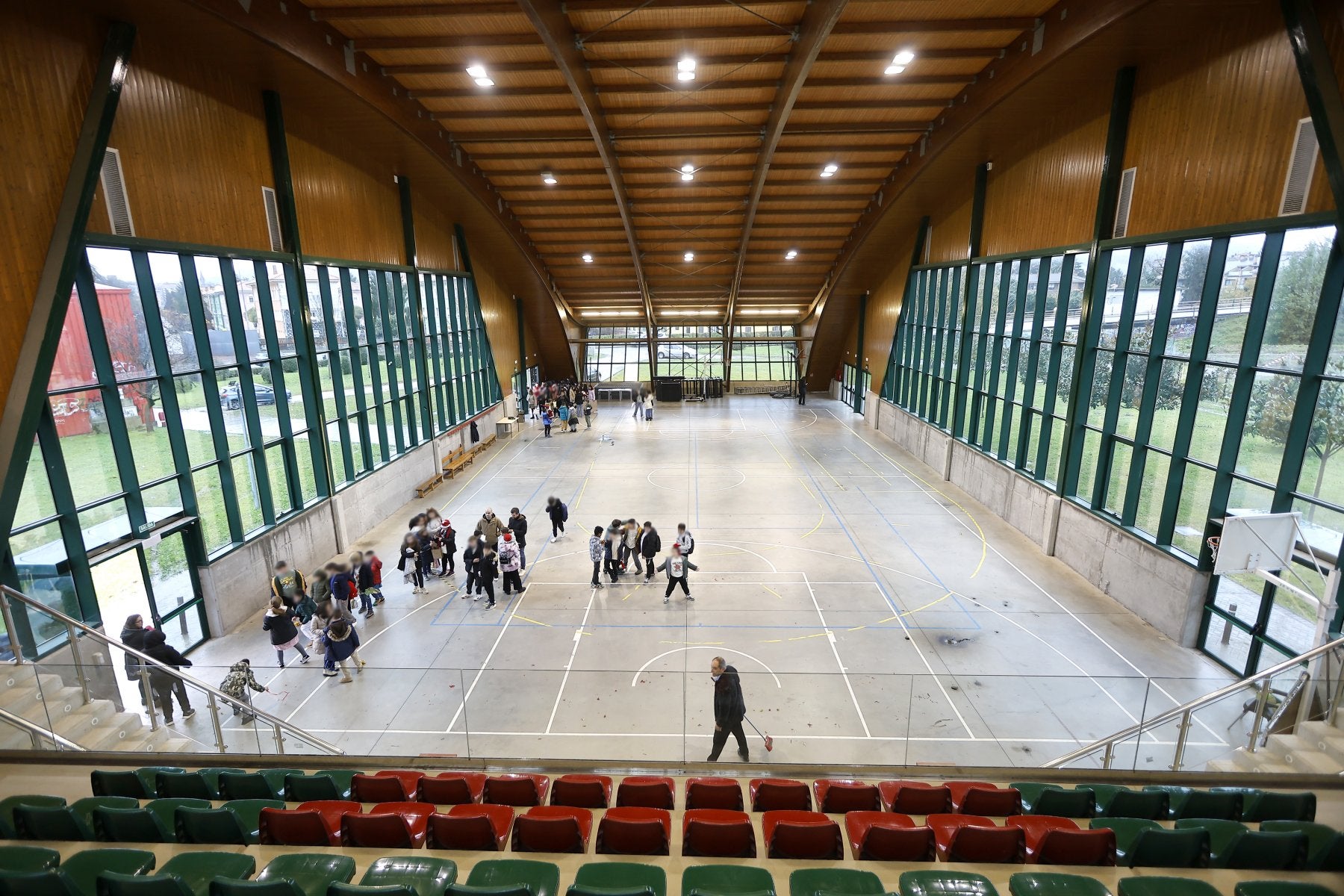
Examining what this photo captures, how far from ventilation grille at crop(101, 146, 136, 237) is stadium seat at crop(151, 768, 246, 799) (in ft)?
30.1

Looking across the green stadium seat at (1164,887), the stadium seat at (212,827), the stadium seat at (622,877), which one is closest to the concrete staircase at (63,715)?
the stadium seat at (212,827)

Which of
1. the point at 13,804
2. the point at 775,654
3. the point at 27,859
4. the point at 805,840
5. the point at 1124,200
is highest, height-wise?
the point at 1124,200

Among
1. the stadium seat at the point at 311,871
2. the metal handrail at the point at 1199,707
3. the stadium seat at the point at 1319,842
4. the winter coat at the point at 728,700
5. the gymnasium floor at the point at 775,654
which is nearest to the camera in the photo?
the stadium seat at the point at 311,871

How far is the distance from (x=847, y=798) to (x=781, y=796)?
0.68 meters

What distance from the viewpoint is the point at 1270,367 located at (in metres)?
11.2

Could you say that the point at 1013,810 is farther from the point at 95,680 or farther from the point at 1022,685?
the point at 95,680

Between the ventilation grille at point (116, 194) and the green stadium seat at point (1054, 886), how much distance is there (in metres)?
15.2

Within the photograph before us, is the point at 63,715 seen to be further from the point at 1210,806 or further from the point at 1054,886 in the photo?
the point at 1210,806

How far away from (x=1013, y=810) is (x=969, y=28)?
17333 millimetres

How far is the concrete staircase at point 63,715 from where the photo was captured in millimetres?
7773

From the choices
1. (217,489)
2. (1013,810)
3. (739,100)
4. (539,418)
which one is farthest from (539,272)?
(1013,810)

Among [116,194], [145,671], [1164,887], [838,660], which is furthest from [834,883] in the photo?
[116,194]

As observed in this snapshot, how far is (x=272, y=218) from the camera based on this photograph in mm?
15789

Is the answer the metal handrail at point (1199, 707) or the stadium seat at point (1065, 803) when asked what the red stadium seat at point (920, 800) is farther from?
the metal handrail at point (1199, 707)
